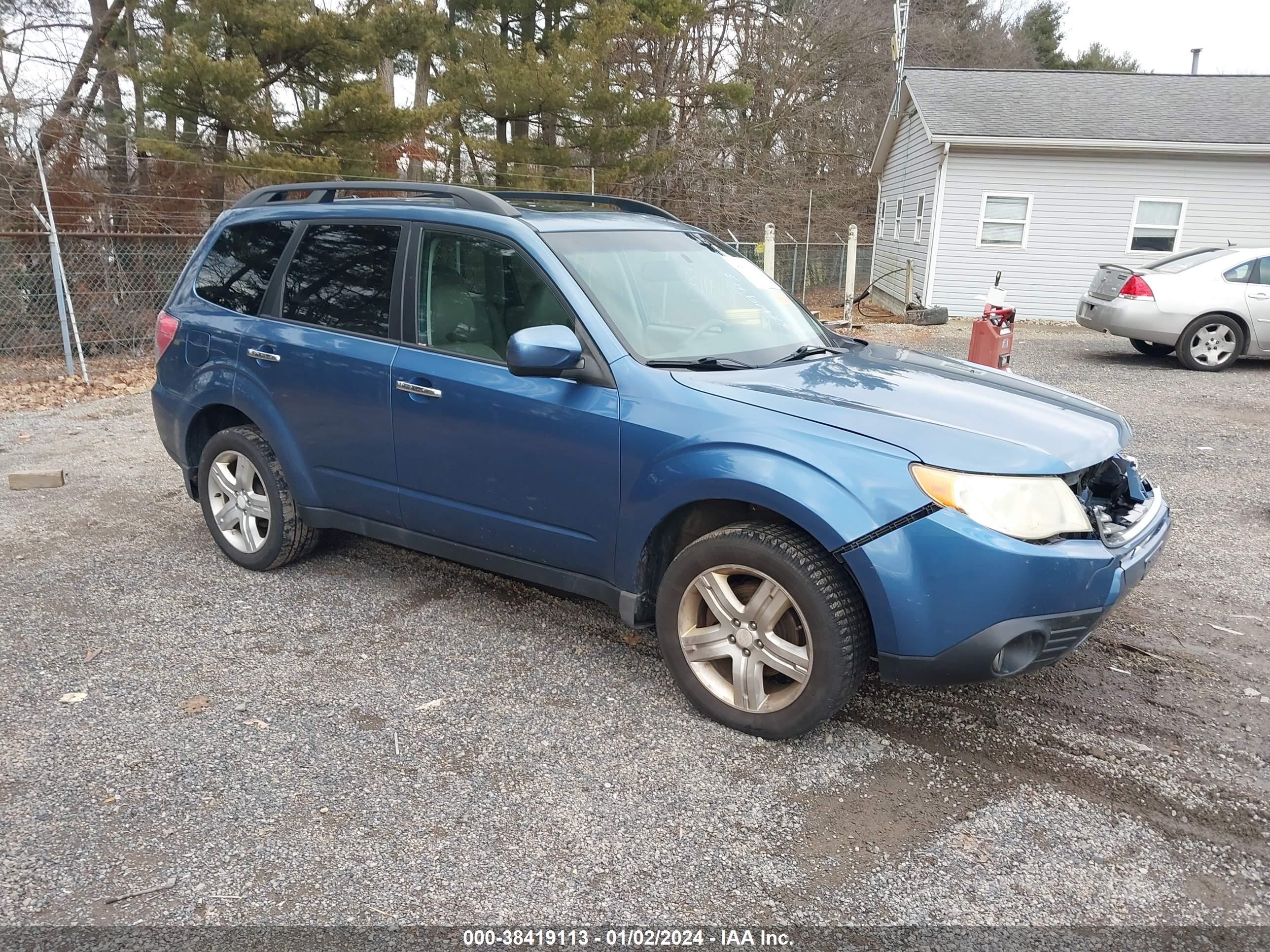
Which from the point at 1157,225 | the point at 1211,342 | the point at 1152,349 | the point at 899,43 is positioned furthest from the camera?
the point at 899,43

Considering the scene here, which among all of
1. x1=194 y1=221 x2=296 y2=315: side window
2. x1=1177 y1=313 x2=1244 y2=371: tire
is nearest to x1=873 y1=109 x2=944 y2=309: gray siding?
x1=1177 y1=313 x2=1244 y2=371: tire

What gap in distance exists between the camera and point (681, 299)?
3.88 m

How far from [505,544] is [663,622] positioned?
80 cm

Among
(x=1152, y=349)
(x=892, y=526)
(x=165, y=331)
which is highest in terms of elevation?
(x=165, y=331)

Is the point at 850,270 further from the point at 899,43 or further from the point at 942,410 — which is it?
the point at 942,410

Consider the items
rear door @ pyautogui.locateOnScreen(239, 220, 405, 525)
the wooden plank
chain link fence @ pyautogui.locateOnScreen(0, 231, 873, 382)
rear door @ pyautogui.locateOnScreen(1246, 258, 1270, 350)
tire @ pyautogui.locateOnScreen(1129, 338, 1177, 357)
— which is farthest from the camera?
tire @ pyautogui.locateOnScreen(1129, 338, 1177, 357)

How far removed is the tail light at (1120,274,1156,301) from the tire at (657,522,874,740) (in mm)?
10166

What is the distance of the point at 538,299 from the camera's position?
3602 millimetres

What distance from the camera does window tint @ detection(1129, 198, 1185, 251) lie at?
16766 millimetres

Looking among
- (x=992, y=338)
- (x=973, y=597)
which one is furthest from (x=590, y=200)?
(x=992, y=338)

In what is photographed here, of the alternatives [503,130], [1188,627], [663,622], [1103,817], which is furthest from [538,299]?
[503,130]

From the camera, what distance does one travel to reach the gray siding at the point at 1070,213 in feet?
54.3

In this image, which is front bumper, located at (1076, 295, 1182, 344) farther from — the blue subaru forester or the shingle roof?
the blue subaru forester

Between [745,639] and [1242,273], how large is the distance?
10.9 meters
